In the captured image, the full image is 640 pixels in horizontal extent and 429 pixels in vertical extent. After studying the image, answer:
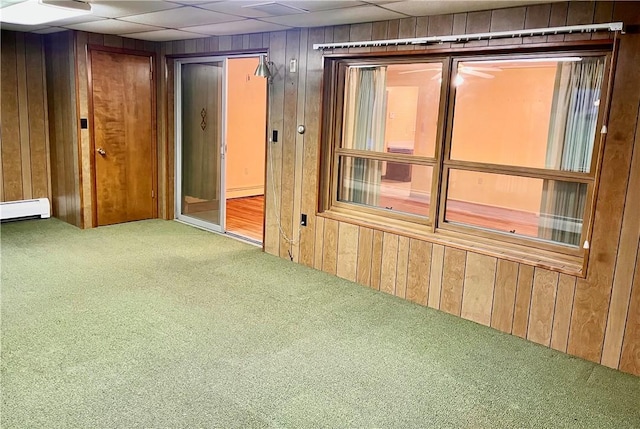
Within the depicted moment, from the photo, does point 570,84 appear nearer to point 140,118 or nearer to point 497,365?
point 497,365

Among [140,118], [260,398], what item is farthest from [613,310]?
[140,118]

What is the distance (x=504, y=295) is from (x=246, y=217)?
401 centimetres

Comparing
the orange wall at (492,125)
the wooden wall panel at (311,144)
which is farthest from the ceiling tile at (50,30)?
the orange wall at (492,125)

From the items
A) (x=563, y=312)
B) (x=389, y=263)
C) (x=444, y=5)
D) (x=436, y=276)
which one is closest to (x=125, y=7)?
(x=444, y=5)

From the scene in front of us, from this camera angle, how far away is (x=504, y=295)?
350cm

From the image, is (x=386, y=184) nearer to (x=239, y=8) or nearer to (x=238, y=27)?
(x=239, y=8)

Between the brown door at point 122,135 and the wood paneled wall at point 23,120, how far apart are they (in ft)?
2.92

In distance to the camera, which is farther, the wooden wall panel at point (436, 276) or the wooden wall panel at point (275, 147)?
the wooden wall panel at point (275, 147)

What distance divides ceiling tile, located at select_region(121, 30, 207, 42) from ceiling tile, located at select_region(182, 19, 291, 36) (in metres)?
0.28

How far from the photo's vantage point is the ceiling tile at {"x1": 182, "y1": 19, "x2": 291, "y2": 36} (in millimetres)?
4352

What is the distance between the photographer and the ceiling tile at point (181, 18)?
3.94 m

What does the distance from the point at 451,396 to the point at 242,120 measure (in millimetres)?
6107

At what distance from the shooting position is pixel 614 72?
2.89 meters

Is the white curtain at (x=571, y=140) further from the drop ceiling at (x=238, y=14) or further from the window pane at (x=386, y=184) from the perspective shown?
the window pane at (x=386, y=184)
